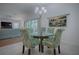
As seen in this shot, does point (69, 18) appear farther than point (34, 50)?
No

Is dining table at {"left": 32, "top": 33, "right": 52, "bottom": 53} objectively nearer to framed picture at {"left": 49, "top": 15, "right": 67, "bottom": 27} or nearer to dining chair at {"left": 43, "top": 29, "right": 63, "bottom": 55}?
dining chair at {"left": 43, "top": 29, "right": 63, "bottom": 55}

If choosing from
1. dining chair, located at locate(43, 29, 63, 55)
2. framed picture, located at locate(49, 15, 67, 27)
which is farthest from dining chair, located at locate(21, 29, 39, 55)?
framed picture, located at locate(49, 15, 67, 27)

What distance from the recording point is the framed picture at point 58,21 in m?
2.69

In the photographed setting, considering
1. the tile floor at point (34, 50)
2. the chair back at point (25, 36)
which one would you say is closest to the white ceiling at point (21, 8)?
the chair back at point (25, 36)

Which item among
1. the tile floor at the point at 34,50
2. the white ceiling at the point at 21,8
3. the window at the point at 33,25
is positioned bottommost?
the tile floor at the point at 34,50

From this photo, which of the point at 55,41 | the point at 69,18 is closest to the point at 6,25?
the point at 55,41

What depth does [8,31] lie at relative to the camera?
8.85 feet

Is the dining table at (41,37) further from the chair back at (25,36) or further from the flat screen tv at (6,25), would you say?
the flat screen tv at (6,25)

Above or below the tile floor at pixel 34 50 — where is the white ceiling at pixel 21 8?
above

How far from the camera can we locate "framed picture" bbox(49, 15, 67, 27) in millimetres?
2693

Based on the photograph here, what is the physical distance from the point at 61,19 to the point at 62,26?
0.16m

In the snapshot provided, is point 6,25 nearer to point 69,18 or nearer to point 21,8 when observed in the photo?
point 21,8

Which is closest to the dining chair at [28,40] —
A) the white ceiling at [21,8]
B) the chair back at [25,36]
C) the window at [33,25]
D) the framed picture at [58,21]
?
the chair back at [25,36]

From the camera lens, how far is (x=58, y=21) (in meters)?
2.72
